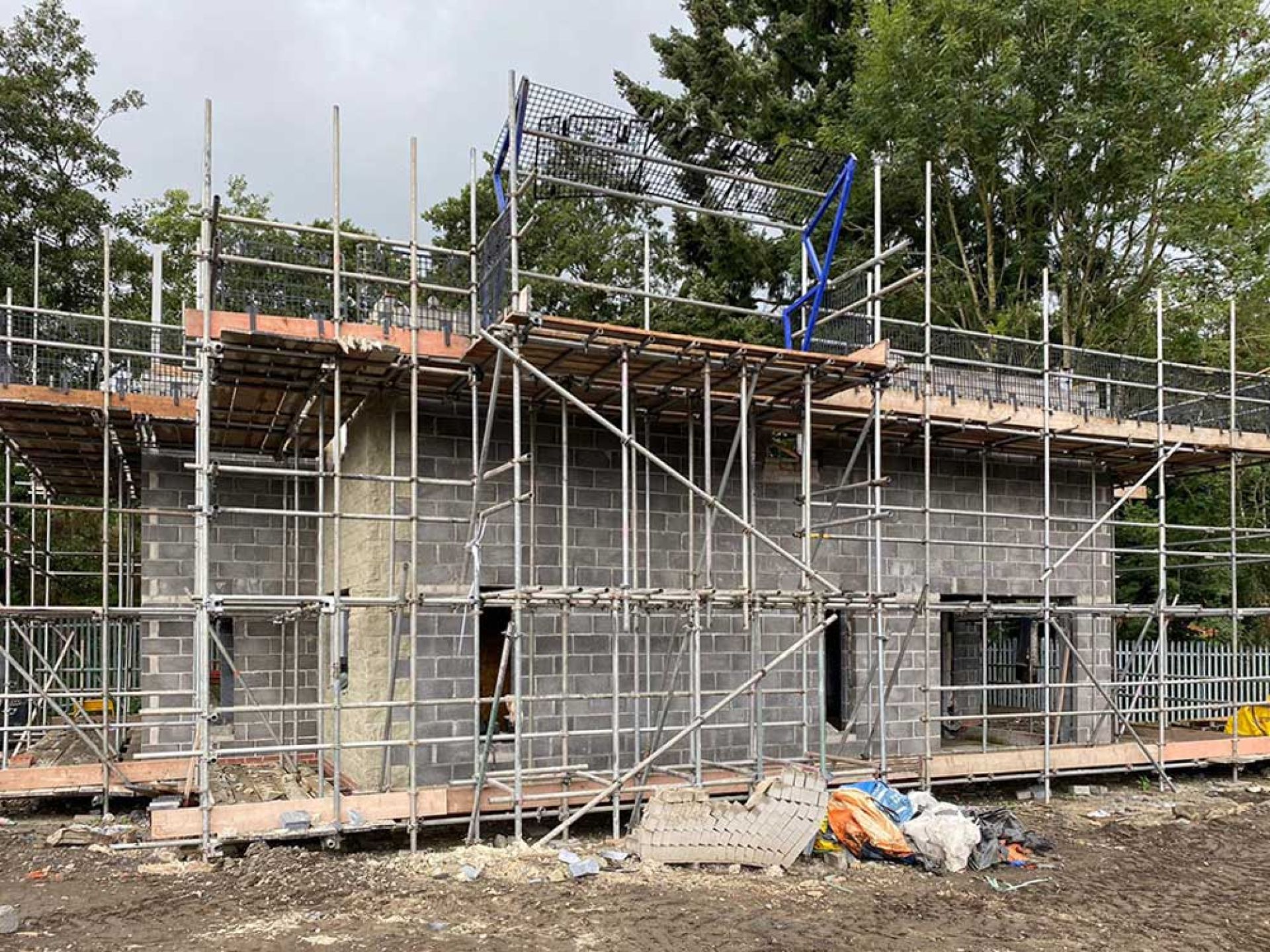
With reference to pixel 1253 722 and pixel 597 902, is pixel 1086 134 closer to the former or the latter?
pixel 1253 722

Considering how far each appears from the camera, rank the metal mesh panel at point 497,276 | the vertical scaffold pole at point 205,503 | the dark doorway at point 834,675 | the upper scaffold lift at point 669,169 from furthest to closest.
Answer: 1. the dark doorway at point 834,675
2. the upper scaffold lift at point 669,169
3. the metal mesh panel at point 497,276
4. the vertical scaffold pole at point 205,503

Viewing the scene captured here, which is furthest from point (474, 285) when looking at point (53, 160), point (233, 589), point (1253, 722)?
point (53, 160)

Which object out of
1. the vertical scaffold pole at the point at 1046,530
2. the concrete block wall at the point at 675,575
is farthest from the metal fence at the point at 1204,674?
the vertical scaffold pole at the point at 1046,530

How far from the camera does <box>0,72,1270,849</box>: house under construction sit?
1025cm

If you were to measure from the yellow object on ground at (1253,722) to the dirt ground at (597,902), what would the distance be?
16.8ft

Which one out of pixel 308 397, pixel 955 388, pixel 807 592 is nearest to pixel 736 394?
pixel 807 592

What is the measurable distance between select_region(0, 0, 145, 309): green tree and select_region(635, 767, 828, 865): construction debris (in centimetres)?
2172

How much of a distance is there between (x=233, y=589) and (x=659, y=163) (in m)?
7.24

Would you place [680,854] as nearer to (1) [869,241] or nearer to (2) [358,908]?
(2) [358,908]

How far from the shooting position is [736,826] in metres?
9.71

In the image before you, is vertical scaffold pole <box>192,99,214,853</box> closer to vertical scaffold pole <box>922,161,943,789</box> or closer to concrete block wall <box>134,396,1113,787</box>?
concrete block wall <box>134,396,1113,787</box>

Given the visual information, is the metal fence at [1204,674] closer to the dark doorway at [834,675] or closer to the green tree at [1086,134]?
the dark doorway at [834,675]

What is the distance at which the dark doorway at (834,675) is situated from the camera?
14.3 metres

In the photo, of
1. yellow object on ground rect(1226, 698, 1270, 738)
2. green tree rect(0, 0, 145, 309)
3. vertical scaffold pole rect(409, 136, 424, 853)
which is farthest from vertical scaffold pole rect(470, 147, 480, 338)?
green tree rect(0, 0, 145, 309)
